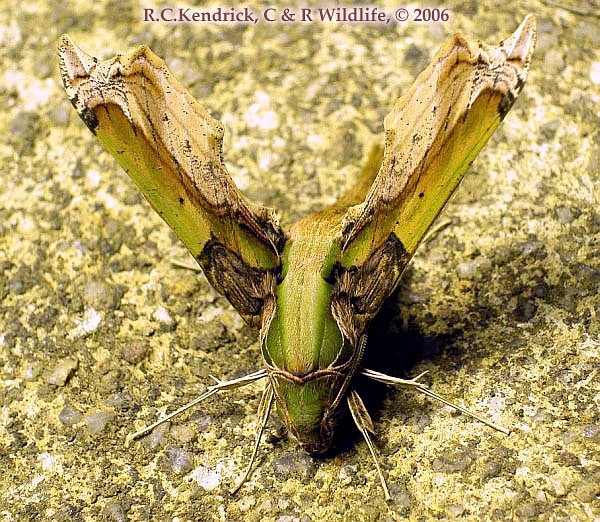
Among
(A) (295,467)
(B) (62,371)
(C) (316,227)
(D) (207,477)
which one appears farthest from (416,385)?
(B) (62,371)

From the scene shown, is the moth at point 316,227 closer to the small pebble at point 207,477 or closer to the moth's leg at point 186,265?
the small pebble at point 207,477

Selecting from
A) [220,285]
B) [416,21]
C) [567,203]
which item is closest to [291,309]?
[220,285]

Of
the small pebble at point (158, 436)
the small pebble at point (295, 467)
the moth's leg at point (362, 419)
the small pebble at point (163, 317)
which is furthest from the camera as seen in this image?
the small pebble at point (163, 317)

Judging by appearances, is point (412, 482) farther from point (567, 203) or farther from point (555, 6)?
point (555, 6)

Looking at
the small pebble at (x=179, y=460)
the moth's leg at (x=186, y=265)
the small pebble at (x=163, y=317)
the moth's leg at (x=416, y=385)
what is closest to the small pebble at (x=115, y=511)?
the small pebble at (x=179, y=460)

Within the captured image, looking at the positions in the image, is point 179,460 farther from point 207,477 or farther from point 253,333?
point 253,333

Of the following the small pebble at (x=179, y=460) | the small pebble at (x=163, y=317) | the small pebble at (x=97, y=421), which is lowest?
the small pebble at (x=179, y=460)

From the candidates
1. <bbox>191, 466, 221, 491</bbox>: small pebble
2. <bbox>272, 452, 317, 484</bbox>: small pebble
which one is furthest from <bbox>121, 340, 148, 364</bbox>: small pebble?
<bbox>272, 452, 317, 484</bbox>: small pebble

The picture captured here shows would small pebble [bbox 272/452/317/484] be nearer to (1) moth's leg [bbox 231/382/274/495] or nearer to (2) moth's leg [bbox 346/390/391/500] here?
(1) moth's leg [bbox 231/382/274/495]
